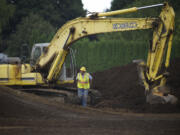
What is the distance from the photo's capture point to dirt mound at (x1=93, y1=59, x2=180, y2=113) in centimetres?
1133

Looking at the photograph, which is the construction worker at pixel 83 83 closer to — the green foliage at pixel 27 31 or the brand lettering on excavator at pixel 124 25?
the brand lettering on excavator at pixel 124 25

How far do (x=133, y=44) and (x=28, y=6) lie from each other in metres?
21.3

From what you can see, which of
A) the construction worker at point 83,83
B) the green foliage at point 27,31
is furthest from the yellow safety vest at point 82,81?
the green foliage at point 27,31

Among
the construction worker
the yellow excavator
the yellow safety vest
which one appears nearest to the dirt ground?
the yellow excavator

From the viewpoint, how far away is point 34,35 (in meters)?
27.0

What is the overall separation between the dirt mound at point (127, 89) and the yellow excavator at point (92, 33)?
1.62 ft

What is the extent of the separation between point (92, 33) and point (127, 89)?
5.44 meters

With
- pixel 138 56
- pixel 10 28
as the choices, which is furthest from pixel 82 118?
pixel 10 28

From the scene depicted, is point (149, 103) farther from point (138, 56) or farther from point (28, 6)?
point (28, 6)

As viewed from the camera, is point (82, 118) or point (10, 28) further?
point (10, 28)

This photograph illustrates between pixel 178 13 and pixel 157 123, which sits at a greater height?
pixel 178 13

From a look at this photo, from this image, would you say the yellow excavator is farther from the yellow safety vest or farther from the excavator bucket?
the yellow safety vest

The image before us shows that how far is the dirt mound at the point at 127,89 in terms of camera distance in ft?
37.2

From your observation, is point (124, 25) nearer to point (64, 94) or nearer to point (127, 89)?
point (64, 94)
